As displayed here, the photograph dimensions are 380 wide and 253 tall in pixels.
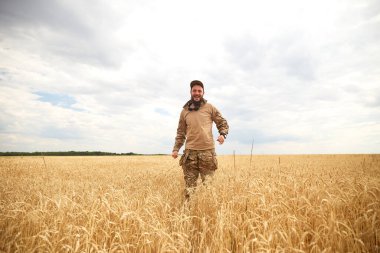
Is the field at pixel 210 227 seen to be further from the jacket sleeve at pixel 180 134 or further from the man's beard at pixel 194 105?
the man's beard at pixel 194 105

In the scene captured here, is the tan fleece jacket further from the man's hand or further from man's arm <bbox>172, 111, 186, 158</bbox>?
the man's hand

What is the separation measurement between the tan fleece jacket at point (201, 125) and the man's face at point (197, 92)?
0.61 ft

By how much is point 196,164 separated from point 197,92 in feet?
5.37

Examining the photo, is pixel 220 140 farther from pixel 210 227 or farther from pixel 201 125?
pixel 210 227

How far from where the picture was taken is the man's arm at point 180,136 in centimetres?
630

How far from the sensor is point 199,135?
229 inches

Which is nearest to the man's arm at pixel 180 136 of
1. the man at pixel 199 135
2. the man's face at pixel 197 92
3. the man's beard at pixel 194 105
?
the man at pixel 199 135

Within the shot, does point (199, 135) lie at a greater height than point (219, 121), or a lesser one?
lesser

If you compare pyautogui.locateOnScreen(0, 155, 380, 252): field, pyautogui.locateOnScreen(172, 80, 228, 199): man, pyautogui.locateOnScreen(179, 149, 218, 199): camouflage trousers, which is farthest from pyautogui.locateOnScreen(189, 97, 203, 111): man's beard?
pyautogui.locateOnScreen(0, 155, 380, 252): field

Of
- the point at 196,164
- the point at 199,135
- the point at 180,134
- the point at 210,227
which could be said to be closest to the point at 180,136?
the point at 180,134

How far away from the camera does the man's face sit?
5.92 metres

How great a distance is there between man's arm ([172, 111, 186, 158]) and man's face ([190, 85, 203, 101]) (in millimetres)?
555

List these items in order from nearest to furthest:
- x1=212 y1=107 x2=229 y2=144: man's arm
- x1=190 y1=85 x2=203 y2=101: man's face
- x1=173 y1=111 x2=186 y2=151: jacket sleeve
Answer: x1=190 y1=85 x2=203 y2=101: man's face, x1=212 y1=107 x2=229 y2=144: man's arm, x1=173 y1=111 x2=186 y2=151: jacket sleeve

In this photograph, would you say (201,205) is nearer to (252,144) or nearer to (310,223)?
(252,144)
